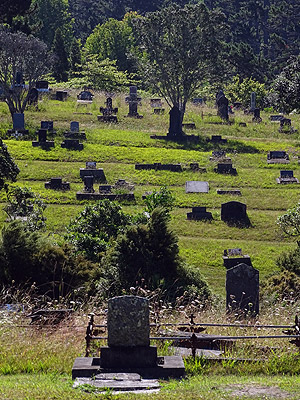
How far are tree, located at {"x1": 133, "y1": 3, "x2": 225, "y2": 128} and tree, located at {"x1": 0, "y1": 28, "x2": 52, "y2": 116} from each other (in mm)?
5952

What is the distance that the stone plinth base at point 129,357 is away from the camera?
990 centimetres

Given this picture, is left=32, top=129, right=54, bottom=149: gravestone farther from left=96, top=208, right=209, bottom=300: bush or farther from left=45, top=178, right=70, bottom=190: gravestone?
left=96, top=208, right=209, bottom=300: bush

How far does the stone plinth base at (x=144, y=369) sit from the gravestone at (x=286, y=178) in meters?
26.8

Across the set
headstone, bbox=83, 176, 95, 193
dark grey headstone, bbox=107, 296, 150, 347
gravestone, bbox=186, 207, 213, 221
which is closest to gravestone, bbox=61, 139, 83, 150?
headstone, bbox=83, 176, 95, 193

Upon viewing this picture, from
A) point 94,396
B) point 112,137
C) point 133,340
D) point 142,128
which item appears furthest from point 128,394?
point 142,128

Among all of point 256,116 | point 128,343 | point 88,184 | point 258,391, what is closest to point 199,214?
point 88,184

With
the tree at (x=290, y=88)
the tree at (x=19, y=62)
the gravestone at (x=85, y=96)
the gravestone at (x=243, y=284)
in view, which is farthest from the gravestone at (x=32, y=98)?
the gravestone at (x=243, y=284)

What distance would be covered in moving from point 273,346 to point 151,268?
6.70 metres

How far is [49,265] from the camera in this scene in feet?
56.1

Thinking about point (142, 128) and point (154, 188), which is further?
point (142, 128)

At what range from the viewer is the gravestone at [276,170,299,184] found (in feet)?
118

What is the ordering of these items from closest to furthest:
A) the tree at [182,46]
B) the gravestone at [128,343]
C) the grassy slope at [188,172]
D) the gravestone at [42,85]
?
the gravestone at [128,343] < the grassy slope at [188,172] < the tree at [182,46] < the gravestone at [42,85]

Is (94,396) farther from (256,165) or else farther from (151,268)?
(256,165)

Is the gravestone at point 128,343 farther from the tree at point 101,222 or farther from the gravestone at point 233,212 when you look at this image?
the gravestone at point 233,212
